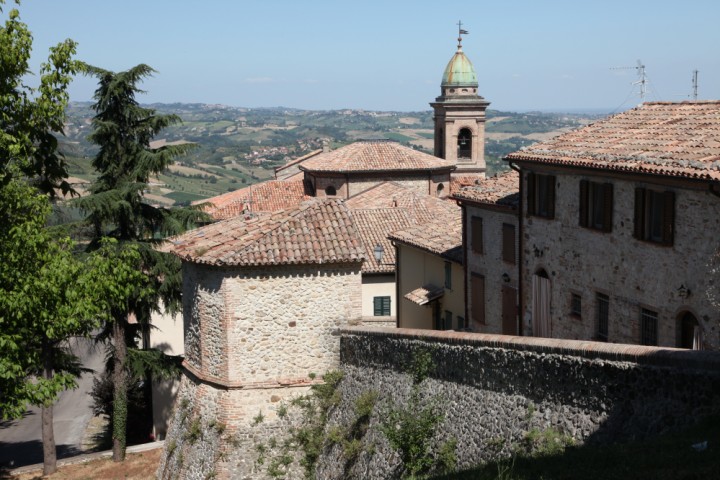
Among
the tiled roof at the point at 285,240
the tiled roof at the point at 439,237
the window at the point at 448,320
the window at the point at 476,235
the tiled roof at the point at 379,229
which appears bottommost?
the window at the point at 448,320

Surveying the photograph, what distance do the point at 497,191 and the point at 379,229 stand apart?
12.8 meters

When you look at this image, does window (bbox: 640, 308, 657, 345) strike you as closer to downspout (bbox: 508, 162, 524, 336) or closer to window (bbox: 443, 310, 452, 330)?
downspout (bbox: 508, 162, 524, 336)

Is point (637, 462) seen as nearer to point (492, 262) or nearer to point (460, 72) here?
point (492, 262)

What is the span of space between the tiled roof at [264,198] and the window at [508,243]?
26.9 meters

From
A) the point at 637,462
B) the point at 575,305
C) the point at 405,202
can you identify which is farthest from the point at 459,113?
the point at 637,462

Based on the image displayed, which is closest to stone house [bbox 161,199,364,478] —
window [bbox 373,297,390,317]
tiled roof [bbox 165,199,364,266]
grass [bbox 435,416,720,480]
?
tiled roof [bbox 165,199,364,266]

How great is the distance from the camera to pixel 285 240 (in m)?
17.5

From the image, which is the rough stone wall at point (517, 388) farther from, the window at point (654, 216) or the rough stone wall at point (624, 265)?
the window at point (654, 216)

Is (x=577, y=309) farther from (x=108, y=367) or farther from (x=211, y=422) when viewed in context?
(x=108, y=367)

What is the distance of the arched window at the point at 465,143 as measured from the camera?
51.1 metres

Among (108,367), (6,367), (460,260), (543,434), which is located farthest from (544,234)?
(108,367)

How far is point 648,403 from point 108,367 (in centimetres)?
2035

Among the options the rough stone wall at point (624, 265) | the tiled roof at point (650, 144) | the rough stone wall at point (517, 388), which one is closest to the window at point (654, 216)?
the rough stone wall at point (624, 265)

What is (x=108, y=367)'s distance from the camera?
27.2 metres
